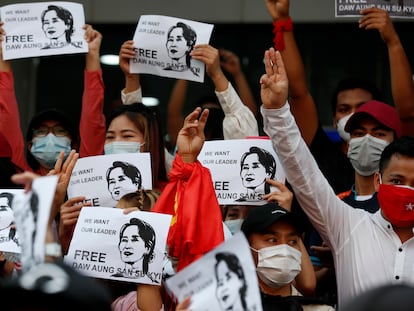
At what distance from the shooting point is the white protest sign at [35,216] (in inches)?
131

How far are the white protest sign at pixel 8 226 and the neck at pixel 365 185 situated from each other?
192cm

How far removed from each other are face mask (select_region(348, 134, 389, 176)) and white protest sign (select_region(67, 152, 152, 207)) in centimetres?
119

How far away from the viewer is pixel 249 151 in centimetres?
563

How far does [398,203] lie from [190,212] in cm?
104

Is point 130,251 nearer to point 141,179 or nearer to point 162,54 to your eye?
point 141,179

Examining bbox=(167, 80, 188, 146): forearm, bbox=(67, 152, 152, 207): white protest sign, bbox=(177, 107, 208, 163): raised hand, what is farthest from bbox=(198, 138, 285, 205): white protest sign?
bbox=(167, 80, 188, 146): forearm

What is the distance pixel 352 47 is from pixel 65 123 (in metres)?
3.57

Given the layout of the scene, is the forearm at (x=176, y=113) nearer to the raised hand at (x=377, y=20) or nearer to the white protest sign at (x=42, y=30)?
the white protest sign at (x=42, y=30)

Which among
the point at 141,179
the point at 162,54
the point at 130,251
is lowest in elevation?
the point at 130,251

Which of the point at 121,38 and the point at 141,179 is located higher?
the point at 121,38

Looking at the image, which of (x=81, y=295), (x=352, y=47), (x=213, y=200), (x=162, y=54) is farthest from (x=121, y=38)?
(x=81, y=295)

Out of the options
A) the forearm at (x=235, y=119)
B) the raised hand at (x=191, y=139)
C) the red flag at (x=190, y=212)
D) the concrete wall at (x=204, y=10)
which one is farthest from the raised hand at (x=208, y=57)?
the concrete wall at (x=204, y=10)

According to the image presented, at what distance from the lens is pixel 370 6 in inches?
243

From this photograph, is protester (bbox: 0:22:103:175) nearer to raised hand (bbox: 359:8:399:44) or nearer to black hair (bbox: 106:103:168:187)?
black hair (bbox: 106:103:168:187)
